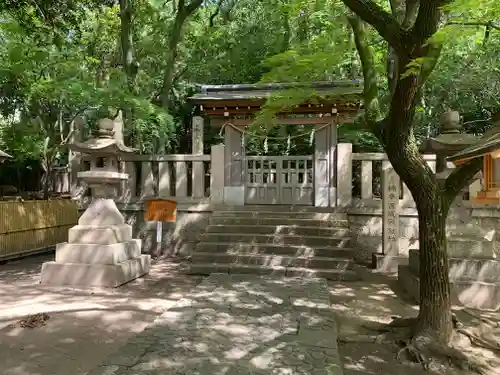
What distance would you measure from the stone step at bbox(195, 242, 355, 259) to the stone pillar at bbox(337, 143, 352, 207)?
188 centimetres

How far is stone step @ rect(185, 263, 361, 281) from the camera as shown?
26.7 ft

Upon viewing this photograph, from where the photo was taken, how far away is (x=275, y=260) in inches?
336

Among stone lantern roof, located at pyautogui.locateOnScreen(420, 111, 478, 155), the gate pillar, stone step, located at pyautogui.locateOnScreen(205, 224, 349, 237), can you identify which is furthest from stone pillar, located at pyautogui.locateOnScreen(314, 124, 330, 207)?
stone lantern roof, located at pyautogui.locateOnScreen(420, 111, 478, 155)

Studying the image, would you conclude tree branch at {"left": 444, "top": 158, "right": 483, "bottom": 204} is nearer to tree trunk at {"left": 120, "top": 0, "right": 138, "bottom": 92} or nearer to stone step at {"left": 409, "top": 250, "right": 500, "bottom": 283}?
stone step at {"left": 409, "top": 250, "right": 500, "bottom": 283}

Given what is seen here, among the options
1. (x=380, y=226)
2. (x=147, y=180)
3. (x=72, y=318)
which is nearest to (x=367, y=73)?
→ (x=72, y=318)

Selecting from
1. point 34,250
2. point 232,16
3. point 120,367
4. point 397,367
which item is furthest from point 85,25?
point 397,367

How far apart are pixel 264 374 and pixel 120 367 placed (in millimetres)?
1453

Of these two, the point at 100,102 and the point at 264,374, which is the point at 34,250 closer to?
the point at 100,102

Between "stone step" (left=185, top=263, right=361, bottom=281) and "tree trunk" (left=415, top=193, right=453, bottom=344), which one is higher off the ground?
"tree trunk" (left=415, top=193, right=453, bottom=344)

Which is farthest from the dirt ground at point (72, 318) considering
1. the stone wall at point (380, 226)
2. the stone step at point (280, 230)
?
the stone wall at point (380, 226)

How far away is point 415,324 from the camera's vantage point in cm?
495

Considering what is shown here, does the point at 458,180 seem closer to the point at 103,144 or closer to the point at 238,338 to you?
the point at 238,338

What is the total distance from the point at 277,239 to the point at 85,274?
4.21 m

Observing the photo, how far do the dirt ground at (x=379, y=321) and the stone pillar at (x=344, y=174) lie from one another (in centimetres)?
242
